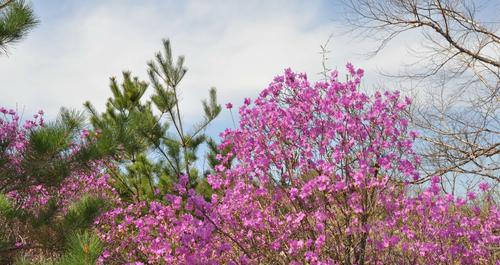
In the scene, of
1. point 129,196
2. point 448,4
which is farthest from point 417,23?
point 129,196

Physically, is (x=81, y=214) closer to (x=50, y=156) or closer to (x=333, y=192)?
(x=50, y=156)

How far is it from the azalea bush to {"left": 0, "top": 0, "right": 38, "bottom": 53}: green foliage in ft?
10.0

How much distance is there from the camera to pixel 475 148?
8891mm

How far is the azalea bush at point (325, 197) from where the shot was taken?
4.85 metres

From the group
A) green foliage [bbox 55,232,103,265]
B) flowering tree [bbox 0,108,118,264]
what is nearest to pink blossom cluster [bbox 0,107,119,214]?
flowering tree [bbox 0,108,118,264]

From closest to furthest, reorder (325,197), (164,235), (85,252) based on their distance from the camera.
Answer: (85,252)
(325,197)
(164,235)

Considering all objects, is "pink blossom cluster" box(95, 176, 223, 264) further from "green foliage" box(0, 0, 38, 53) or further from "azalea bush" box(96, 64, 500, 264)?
"green foliage" box(0, 0, 38, 53)

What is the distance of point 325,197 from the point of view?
4.96 m

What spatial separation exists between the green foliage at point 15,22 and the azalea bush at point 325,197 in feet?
10.0

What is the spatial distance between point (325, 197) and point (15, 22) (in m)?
4.39

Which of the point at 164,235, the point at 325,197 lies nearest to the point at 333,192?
the point at 325,197

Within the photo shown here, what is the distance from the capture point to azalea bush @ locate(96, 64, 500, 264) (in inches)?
191

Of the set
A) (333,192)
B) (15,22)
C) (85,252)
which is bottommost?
(85,252)

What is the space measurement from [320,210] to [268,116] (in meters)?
1.18
